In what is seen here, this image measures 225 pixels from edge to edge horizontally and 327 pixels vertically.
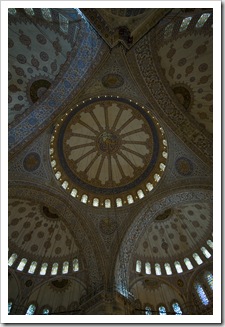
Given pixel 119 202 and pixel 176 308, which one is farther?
pixel 119 202

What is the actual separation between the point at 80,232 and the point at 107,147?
404cm

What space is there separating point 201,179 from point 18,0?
8001 mm

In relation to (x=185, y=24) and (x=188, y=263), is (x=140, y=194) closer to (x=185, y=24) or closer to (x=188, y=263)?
(x=188, y=263)

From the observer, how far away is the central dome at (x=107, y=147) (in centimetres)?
1051

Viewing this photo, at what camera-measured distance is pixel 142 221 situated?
10.9m

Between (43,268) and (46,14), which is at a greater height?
(46,14)

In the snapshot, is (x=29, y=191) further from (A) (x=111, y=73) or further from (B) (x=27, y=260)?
(A) (x=111, y=73)

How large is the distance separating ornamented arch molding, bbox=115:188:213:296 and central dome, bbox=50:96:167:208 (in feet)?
3.68

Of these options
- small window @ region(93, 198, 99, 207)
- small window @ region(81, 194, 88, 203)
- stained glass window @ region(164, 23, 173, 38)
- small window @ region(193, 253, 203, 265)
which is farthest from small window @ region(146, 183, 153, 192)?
stained glass window @ region(164, 23, 173, 38)

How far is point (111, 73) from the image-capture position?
8695 mm

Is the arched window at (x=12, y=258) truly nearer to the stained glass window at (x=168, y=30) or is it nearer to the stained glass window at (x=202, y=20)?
the stained glass window at (x=168, y=30)

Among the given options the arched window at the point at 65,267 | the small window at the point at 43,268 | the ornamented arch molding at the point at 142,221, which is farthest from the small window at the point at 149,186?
the small window at the point at 43,268

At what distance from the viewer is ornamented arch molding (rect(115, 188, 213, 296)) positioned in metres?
9.80

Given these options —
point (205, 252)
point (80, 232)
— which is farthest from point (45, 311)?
point (205, 252)
